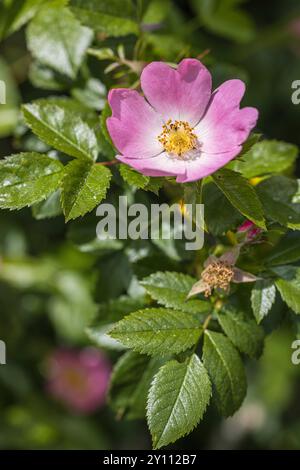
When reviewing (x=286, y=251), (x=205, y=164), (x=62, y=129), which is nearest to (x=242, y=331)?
(x=286, y=251)

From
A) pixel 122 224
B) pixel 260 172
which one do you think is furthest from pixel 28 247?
pixel 260 172

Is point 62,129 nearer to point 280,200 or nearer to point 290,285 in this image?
point 280,200

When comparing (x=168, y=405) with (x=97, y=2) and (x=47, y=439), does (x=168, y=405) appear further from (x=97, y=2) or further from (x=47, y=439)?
(x=47, y=439)

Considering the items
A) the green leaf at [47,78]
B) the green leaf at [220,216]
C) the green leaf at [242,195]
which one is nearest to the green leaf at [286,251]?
the green leaf at [220,216]

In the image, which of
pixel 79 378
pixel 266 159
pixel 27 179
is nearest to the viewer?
pixel 27 179

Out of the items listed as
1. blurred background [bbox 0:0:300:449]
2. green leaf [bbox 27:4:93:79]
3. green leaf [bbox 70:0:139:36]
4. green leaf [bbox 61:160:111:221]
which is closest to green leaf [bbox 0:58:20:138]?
blurred background [bbox 0:0:300:449]

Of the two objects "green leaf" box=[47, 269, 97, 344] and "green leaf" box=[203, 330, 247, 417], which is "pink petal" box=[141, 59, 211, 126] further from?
"green leaf" box=[47, 269, 97, 344]
